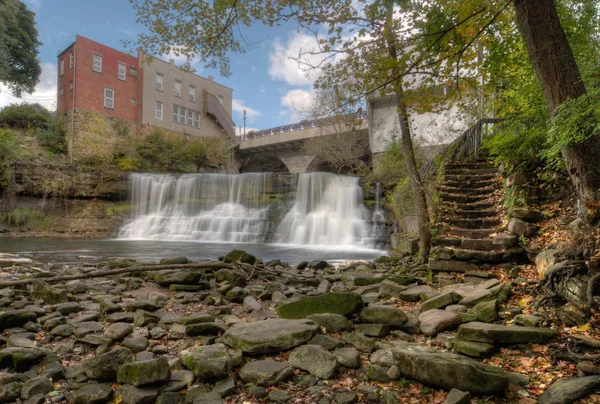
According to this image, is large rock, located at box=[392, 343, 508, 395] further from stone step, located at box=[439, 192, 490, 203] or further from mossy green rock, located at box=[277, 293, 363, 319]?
stone step, located at box=[439, 192, 490, 203]

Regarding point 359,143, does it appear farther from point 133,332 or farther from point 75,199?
point 133,332

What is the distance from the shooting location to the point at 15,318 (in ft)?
12.6

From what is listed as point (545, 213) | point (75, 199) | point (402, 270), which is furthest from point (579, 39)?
point (75, 199)

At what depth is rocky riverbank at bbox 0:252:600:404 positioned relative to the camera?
2412 millimetres

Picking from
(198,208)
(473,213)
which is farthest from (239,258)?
(198,208)

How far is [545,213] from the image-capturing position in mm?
5582

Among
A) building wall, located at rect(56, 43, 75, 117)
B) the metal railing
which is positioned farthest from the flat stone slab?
building wall, located at rect(56, 43, 75, 117)

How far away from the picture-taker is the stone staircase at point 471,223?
5.56 meters

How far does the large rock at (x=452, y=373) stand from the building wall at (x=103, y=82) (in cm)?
3282

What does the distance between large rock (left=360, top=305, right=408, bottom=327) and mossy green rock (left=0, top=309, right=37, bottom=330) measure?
12.3ft

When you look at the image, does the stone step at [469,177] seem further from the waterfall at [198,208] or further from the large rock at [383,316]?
the waterfall at [198,208]

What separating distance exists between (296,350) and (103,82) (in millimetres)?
33966

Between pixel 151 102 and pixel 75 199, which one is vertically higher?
pixel 151 102

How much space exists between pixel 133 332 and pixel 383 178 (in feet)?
48.9
